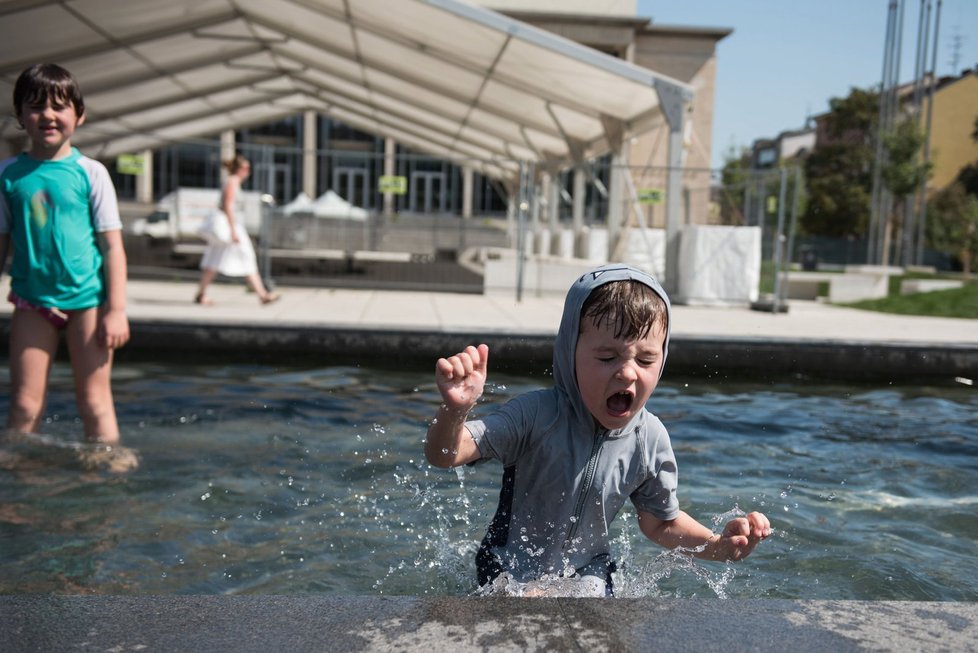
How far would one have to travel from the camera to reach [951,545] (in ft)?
13.8

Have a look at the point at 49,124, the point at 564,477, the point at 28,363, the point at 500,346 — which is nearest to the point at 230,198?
the point at 500,346

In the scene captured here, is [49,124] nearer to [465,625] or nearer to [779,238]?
[465,625]

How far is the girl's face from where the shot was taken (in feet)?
14.4

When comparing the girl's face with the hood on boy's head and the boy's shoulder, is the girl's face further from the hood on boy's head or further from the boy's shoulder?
the hood on boy's head

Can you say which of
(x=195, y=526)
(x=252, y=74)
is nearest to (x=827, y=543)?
(x=195, y=526)

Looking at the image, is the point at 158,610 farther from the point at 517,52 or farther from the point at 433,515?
Answer: the point at 517,52

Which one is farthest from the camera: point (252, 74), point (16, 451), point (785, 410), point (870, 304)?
point (252, 74)

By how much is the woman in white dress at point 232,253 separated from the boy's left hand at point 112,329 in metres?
7.52

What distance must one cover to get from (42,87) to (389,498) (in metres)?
2.42

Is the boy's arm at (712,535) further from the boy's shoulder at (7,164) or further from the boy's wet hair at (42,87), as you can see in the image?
the boy's shoulder at (7,164)

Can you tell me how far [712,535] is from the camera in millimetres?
2994

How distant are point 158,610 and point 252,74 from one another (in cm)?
2275

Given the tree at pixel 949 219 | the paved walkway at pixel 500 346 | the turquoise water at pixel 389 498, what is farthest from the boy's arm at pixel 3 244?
the tree at pixel 949 219

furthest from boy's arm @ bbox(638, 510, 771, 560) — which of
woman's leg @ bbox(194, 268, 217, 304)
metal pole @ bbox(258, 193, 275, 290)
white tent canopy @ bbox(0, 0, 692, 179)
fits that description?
metal pole @ bbox(258, 193, 275, 290)
